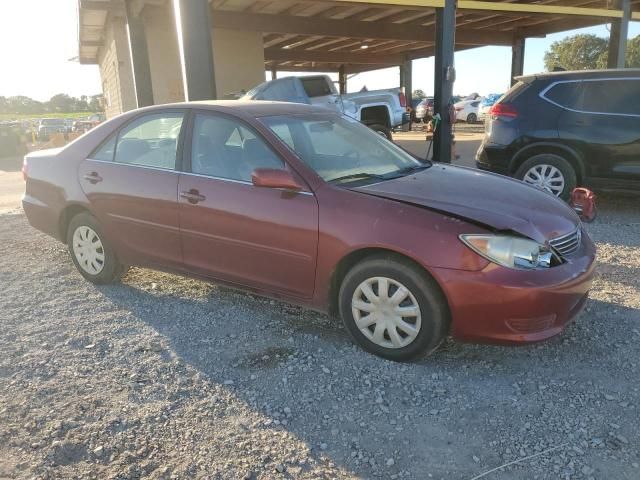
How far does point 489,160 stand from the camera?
7.16m

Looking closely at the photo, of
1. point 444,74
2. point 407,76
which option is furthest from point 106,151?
point 407,76

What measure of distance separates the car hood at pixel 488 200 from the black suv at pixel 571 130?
2879mm

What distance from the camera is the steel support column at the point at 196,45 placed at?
734cm

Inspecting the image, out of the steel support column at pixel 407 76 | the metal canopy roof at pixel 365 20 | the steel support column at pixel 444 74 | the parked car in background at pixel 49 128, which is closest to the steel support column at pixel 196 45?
the metal canopy roof at pixel 365 20

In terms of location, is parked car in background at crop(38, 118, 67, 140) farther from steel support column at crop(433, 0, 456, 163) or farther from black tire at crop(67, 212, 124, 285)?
black tire at crop(67, 212, 124, 285)

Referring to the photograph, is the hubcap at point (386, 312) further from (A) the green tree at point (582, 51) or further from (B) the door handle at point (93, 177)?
(A) the green tree at point (582, 51)

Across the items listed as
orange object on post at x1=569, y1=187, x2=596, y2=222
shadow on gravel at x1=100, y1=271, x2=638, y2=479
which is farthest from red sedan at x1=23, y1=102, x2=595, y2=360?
orange object on post at x1=569, y1=187, x2=596, y2=222

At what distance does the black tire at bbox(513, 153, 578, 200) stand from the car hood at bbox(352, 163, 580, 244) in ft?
10.2

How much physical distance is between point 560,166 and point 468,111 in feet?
86.7

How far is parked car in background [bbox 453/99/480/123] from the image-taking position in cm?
3161

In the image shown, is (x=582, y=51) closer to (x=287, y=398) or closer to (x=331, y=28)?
(x=331, y=28)

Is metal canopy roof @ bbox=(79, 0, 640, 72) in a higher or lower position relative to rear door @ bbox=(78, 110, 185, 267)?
higher

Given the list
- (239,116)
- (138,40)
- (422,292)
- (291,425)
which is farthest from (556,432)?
(138,40)

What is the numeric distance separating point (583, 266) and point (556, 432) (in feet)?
3.56
